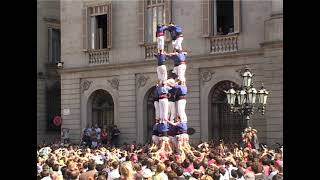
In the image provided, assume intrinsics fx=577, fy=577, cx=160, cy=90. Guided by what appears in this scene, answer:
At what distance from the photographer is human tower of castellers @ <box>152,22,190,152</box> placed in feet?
60.0

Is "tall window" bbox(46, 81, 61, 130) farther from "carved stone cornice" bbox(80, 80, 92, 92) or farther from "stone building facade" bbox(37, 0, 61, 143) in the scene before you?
"carved stone cornice" bbox(80, 80, 92, 92)

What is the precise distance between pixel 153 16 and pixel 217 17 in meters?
3.60

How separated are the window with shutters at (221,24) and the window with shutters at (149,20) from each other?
→ 2.64 m

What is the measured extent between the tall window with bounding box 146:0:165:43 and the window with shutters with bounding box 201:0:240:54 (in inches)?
106

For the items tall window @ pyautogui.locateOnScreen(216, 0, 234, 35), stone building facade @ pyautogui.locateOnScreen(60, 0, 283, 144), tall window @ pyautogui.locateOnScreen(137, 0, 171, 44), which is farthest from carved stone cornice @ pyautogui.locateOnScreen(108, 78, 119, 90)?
tall window @ pyautogui.locateOnScreen(216, 0, 234, 35)

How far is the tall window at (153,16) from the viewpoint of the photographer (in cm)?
2881

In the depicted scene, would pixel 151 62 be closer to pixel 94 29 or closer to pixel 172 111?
pixel 94 29

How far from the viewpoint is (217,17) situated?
2711 cm

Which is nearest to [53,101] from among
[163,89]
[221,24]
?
[221,24]

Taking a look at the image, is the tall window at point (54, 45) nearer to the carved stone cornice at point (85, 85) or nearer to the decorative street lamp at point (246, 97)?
the carved stone cornice at point (85, 85)
